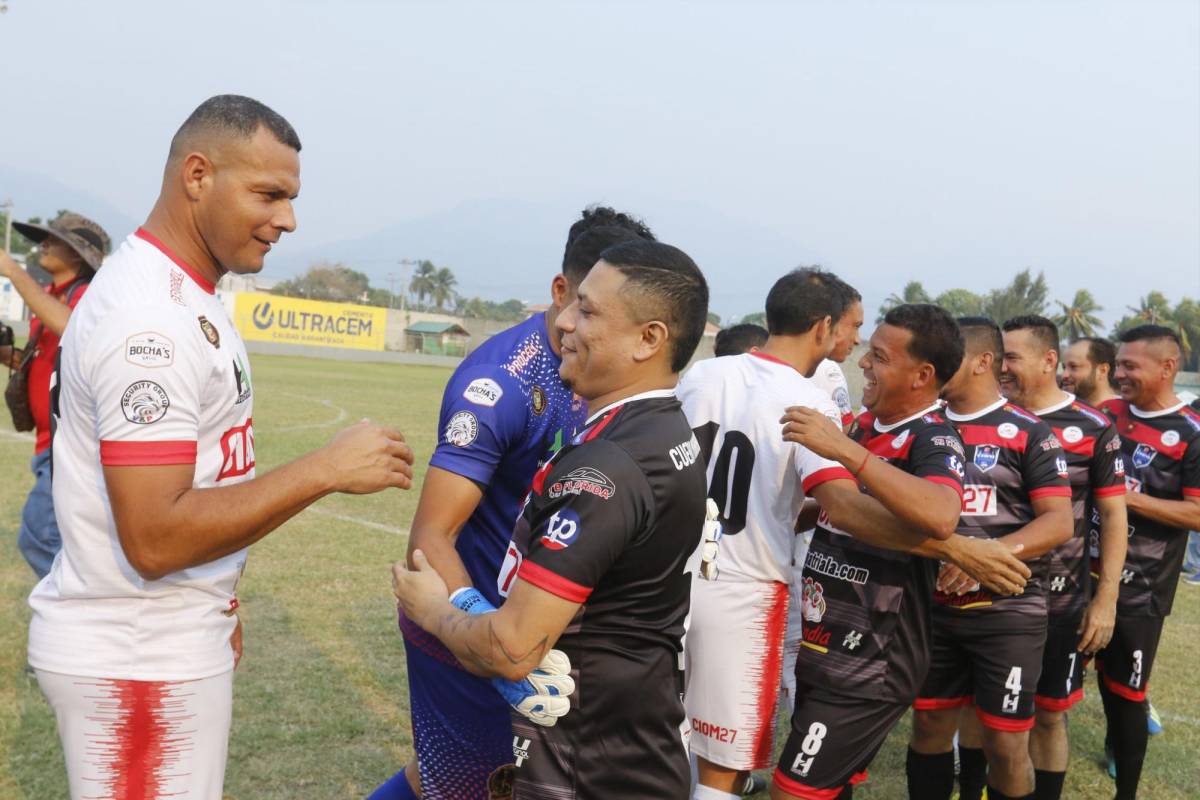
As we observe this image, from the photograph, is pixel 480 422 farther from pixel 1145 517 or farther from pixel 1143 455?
pixel 1143 455

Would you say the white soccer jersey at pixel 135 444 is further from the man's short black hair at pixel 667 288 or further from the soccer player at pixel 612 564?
the man's short black hair at pixel 667 288

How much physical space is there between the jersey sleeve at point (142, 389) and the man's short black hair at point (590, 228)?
1.37 meters

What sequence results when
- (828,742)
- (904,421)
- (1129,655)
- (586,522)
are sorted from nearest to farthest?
1. (586,522)
2. (828,742)
3. (904,421)
4. (1129,655)

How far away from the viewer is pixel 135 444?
7.48ft

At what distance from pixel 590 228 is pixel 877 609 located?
205 centimetres

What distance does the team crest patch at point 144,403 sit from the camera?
2285 millimetres

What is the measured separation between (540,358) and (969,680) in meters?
3.21

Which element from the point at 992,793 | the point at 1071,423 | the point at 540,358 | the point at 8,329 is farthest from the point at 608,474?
the point at 8,329

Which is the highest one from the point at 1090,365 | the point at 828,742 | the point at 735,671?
the point at 1090,365

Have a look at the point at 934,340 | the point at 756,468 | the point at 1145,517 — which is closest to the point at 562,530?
the point at 756,468

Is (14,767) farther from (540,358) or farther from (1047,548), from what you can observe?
(1047,548)

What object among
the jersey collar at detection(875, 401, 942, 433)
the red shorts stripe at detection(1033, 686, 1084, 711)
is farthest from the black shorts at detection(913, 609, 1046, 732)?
the jersey collar at detection(875, 401, 942, 433)

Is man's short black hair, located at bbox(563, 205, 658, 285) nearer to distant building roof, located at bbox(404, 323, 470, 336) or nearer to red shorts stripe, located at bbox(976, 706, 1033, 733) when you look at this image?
red shorts stripe, located at bbox(976, 706, 1033, 733)

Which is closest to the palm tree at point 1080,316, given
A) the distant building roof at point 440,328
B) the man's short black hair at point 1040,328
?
the distant building roof at point 440,328
